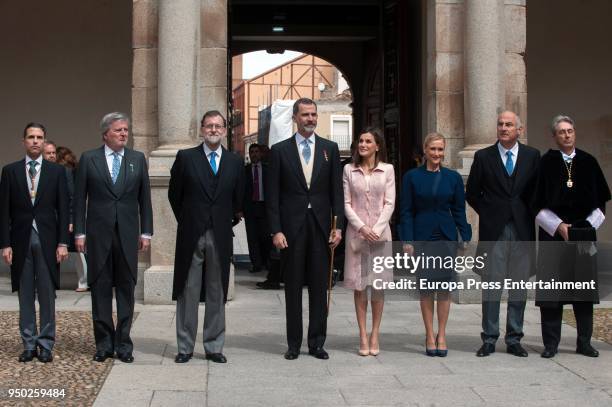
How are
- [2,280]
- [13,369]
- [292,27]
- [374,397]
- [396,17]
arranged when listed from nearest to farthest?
1. [374,397]
2. [13,369]
3. [2,280]
4. [396,17]
5. [292,27]

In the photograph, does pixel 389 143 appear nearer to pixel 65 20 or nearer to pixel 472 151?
pixel 472 151

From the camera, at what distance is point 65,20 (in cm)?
1565

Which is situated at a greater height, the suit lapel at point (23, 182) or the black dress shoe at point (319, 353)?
the suit lapel at point (23, 182)

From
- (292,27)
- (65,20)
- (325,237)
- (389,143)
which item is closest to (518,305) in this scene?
(325,237)

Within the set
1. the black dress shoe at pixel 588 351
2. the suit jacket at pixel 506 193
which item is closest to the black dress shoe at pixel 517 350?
the black dress shoe at pixel 588 351

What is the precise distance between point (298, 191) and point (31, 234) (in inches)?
76.1

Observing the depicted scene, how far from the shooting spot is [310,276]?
798 cm

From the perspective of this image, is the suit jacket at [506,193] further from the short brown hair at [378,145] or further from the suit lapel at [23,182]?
the suit lapel at [23,182]

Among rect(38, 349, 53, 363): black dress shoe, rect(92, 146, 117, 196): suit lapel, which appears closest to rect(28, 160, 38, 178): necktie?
rect(92, 146, 117, 196): suit lapel

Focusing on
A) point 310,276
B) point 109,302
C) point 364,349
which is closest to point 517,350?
point 364,349

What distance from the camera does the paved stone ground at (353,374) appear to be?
6496mm

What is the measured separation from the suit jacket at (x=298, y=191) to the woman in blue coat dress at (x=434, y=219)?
1.74 feet

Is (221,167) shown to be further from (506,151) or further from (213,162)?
(506,151)

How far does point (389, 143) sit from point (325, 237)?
23.3 ft
